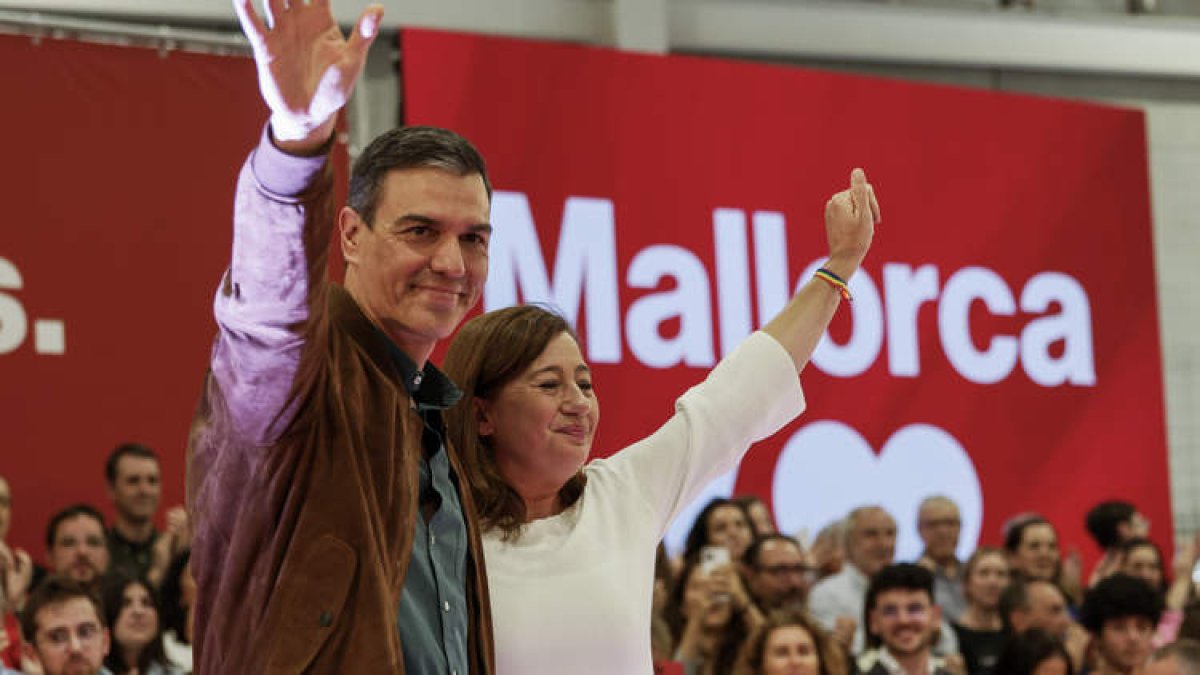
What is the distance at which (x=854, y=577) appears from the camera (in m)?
6.75

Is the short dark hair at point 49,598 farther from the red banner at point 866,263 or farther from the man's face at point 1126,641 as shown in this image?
the man's face at point 1126,641

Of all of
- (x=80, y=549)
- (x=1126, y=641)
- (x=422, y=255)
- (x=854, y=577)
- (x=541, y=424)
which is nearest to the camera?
(x=422, y=255)

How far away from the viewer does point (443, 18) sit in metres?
8.40

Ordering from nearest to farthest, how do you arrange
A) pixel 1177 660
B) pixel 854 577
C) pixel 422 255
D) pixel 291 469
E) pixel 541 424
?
pixel 291 469
pixel 422 255
pixel 541 424
pixel 1177 660
pixel 854 577

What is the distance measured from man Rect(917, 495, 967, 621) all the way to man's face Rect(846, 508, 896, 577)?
26cm

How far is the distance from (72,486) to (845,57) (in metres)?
4.92

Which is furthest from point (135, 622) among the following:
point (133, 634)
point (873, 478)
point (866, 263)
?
point (866, 263)

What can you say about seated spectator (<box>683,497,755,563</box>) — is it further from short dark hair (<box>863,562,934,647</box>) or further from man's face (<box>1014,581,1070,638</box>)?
man's face (<box>1014,581,1070,638</box>)

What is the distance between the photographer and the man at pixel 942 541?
727cm

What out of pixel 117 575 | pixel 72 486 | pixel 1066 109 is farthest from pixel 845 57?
pixel 117 575

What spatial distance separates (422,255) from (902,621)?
159 inches

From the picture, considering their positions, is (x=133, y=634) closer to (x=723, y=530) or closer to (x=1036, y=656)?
(x=723, y=530)

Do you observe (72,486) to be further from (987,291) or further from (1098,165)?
(1098,165)

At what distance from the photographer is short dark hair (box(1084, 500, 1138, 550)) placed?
8.34m
